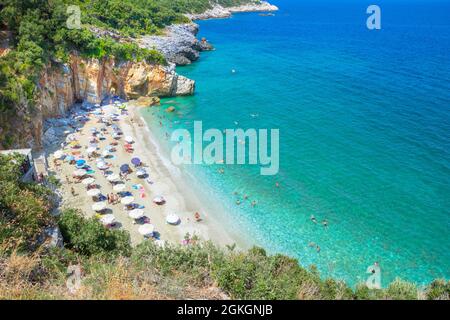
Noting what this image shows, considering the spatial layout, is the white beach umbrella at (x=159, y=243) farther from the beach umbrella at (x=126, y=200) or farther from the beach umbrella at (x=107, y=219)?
the beach umbrella at (x=126, y=200)

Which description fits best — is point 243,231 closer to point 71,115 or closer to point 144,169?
point 144,169

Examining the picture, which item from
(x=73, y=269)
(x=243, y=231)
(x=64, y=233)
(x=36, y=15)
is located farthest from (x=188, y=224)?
(x=36, y=15)

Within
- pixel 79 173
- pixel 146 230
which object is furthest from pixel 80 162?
pixel 146 230

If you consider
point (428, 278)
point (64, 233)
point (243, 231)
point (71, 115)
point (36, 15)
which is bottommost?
point (428, 278)

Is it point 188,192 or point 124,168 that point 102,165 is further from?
point 188,192

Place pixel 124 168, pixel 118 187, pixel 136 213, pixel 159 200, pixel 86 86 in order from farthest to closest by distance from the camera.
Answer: pixel 86 86 → pixel 124 168 → pixel 118 187 → pixel 159 200 → pixel 136 213

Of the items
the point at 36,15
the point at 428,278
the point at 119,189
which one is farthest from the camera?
the point at 36,15

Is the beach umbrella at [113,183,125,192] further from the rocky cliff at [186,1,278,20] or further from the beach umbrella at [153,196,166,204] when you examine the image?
the rocky cliff at [186,1,278,20]
